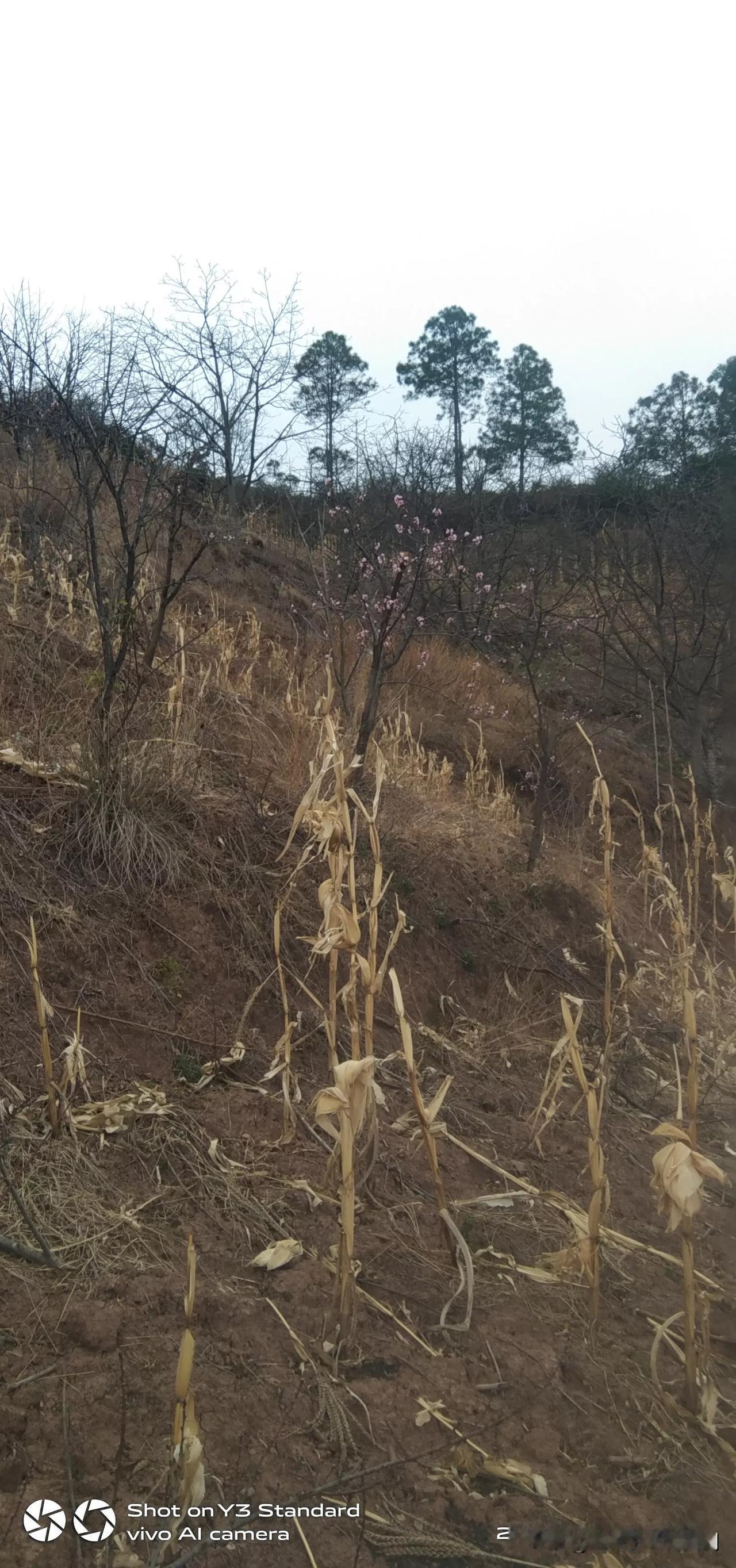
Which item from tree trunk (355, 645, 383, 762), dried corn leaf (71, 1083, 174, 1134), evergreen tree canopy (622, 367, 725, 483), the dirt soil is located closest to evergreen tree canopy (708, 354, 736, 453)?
evergreen tree canopy (622, 367, 725, 483)

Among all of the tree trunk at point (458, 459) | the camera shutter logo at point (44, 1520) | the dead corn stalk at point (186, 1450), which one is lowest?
the camera shutter logo at point (44, 1520)

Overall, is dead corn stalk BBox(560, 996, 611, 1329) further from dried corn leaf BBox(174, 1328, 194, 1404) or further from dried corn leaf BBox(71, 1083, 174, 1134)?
dried corn leaf BBox(71, 1083, 174, 1134)

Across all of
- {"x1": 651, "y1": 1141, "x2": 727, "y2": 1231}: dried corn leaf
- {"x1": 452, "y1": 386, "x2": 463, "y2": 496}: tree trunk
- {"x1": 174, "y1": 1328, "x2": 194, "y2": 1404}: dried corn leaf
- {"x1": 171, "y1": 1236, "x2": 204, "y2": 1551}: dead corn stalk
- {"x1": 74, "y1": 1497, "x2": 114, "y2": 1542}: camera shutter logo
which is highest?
{"x1": 452, "y1": 386, "x2": 463, "y2": 496}: tree trunk

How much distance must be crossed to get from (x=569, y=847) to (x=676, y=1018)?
256cm

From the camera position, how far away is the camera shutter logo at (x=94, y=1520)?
53.3 inches

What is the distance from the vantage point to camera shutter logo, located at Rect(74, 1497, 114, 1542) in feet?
4.44

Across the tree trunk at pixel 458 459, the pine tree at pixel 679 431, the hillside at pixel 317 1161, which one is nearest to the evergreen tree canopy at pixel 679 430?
the pine tree at pixel 679 431

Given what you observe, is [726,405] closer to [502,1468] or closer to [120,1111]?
[502,1468]

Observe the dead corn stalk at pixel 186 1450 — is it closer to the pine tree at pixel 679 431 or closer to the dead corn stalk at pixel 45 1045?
the dead corn stalk at pixel 45 1045

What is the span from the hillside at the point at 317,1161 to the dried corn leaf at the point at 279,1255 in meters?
0.03

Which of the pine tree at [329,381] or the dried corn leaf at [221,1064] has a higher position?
the pine tree at [329,381]

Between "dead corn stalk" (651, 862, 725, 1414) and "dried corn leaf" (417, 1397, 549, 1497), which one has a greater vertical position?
"dead corn stalk" (651, 862, 725, 1414)

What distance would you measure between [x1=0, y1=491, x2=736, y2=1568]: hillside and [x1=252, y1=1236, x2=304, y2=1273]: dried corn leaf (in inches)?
1.1

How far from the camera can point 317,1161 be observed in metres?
2.61
